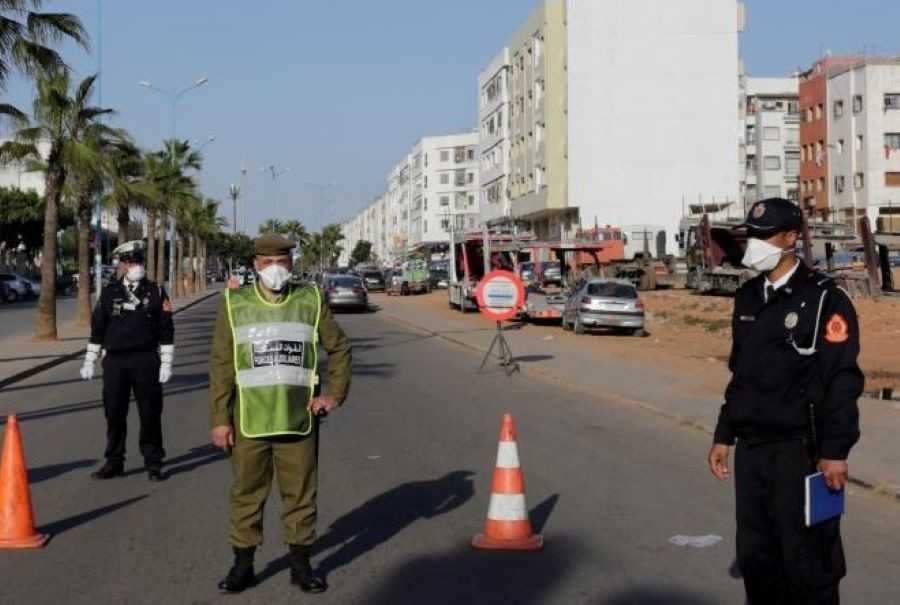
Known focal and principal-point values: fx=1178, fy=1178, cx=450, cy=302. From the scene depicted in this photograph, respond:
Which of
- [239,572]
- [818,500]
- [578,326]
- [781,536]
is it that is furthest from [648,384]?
[818,500]

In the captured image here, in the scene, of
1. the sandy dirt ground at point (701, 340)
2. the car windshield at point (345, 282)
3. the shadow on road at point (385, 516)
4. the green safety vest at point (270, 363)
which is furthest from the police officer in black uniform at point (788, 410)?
the car windshield at point (345, 282)

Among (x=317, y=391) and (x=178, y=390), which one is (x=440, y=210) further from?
(x=317, y=391)

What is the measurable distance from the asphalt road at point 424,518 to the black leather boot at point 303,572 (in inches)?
2.6

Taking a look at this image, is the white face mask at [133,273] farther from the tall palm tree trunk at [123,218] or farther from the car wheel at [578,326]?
the tall palm tree trunk at [123,218]

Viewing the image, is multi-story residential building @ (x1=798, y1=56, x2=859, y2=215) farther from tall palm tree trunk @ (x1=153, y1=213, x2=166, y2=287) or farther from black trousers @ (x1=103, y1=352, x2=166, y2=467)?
black trousers @ (x1=103, y1=352, x2=166, y2=467)

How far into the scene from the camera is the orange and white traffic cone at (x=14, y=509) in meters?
7.56

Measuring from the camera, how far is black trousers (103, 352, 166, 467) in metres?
9.93

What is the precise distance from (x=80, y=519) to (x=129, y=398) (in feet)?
5.76

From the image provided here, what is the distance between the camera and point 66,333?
32.8m

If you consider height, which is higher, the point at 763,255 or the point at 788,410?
the point at 763,255

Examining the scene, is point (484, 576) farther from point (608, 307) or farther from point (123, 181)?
point (123, 181)

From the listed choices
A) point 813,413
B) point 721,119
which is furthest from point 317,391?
point 721,119

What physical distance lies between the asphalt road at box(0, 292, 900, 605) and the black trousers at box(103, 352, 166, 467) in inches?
11.3

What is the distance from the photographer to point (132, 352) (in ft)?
32.6
